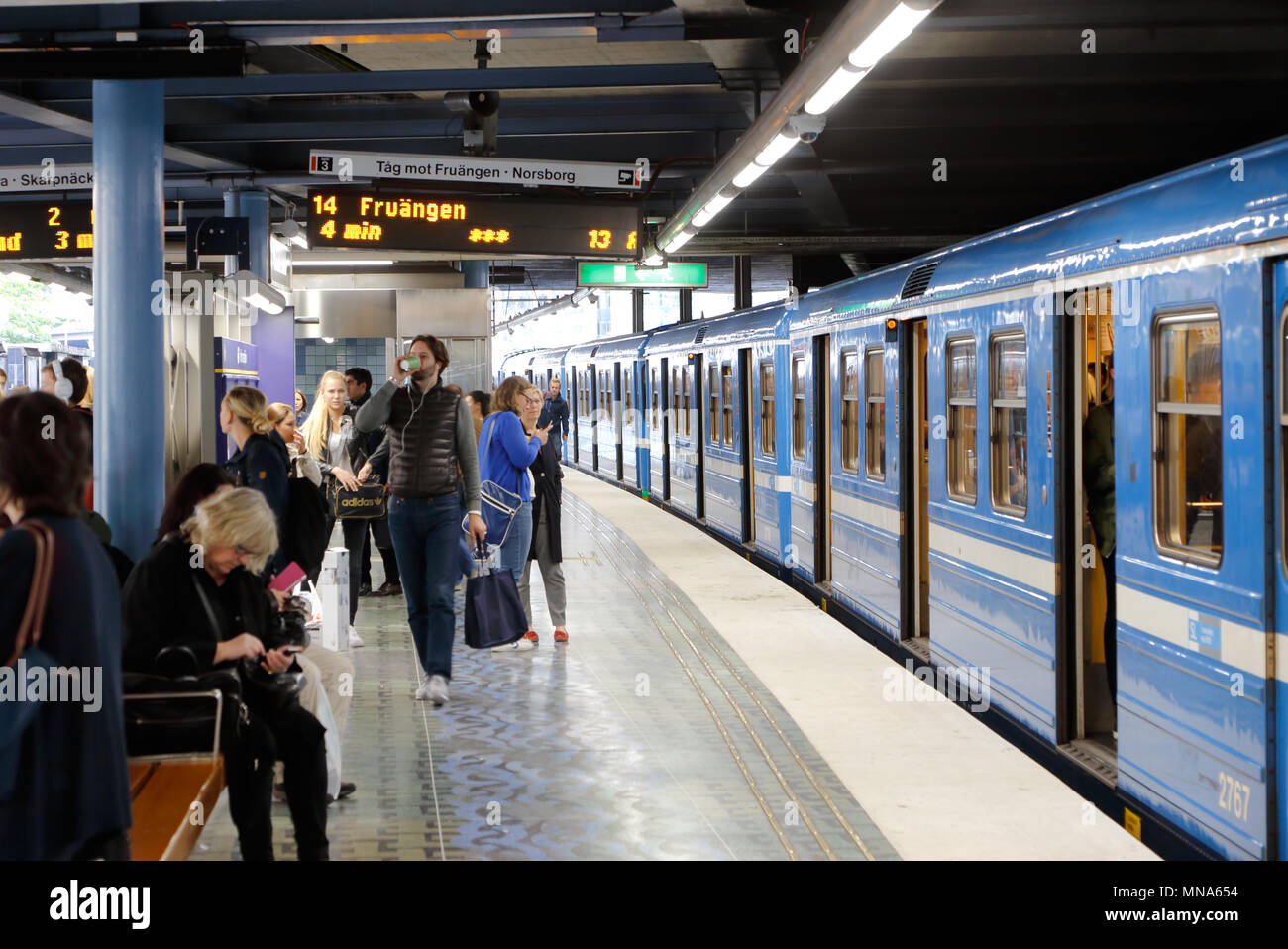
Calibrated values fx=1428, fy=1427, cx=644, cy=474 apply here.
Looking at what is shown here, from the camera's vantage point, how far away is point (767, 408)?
14.3 m

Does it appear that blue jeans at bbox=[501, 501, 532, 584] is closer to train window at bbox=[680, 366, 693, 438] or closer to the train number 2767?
the train number 2767

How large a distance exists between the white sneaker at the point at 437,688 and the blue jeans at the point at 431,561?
3 cm

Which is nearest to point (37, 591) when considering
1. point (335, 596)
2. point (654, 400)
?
point (335, 596)

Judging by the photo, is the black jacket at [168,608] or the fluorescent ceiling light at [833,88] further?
the fluorescent ceiling light at [833,88]

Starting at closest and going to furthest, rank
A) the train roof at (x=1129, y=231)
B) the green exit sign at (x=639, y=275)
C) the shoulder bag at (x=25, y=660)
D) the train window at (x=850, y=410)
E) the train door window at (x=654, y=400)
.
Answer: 1. the shoulder bag at (x=25, y=660)
2. the train roof at (x=1129, y=231)
3. the train window at (x=850, y=410)
4. the green exit sign at (x=639, y=275)
5. the train door window at (x=654, y=400)

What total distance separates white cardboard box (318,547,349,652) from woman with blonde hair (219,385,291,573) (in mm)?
1424

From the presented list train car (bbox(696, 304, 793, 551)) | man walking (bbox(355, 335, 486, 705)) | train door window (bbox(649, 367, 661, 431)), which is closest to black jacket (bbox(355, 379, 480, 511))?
man walking (bbox(355, 335, 486, 705))

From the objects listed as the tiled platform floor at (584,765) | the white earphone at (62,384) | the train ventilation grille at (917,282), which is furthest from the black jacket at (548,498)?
the white earphone at (62,384)

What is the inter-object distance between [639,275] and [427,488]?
476 inches

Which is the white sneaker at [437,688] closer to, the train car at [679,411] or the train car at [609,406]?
the train car at [679,411]

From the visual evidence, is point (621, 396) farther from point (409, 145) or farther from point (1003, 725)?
point (1003, 725)

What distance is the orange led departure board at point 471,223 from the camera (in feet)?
34.8
